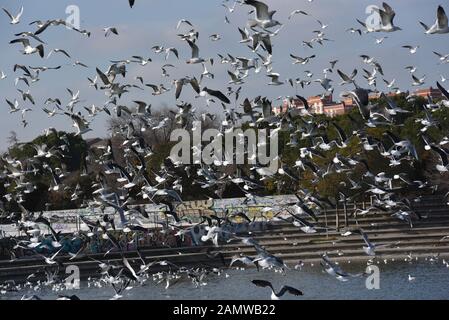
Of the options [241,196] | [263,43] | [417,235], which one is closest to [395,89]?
[263,43]

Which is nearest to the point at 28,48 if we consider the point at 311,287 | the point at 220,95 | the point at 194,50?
the point at 194,50

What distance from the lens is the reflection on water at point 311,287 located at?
1206 inches

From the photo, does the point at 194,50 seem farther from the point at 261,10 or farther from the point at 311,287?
the point at 311,287

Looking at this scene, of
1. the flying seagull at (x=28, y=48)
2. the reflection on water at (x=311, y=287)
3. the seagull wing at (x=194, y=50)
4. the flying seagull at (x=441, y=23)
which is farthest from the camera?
the reflection on water at (x=311, y=287)

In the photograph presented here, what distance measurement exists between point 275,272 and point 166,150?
1852 centimetres

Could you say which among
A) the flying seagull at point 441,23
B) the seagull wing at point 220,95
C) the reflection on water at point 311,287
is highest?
the flying seagull at point 441,23

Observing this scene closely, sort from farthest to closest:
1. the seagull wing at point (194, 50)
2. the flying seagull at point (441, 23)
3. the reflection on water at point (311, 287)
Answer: the reflection on water at point (311, 287), the seagull wing at point (194, 50), the flying seagull at point (441, 23)

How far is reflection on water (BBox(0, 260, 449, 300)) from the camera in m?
30.6

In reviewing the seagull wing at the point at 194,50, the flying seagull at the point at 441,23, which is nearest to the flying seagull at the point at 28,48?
the seagull wing at the point at 194,50

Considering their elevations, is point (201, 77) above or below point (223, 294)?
above

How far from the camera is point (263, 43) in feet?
81.1

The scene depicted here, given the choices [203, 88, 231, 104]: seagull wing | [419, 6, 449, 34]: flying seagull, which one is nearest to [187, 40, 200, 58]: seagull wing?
[203, 88, 231, 104]: seagull wing

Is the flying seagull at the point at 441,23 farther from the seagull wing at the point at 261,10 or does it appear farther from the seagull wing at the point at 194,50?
the seagull wing at the point at 194,50
